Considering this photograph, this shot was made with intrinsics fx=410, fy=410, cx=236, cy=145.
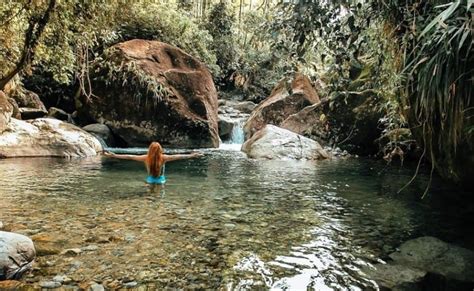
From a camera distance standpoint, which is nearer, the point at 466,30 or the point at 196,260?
the point at 466,30

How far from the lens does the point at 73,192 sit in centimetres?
667

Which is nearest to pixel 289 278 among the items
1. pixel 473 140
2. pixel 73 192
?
pixel 473 140

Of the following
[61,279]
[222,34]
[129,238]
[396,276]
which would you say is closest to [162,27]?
[222,34]

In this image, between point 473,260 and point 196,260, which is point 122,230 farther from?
point 473,260

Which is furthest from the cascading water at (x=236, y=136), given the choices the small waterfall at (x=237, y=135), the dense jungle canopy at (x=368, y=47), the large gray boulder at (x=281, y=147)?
the dense jungle canopy at (x=368, y=47)

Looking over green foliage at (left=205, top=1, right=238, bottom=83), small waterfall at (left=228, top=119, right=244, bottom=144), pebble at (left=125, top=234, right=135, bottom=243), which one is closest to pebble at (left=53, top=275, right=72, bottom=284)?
pebble at (left=125, top=234, right=135, bottom=243)

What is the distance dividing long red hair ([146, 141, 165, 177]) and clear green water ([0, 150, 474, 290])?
36cm

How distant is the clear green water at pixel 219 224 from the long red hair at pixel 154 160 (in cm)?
36

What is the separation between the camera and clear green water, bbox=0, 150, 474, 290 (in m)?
3.48

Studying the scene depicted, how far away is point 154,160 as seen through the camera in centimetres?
757

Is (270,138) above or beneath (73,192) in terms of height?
above

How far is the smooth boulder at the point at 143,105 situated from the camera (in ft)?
48.8

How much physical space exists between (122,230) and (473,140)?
4.04 metres

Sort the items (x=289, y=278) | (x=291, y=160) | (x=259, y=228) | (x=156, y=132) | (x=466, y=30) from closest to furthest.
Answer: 1. (x=466, y=30)
2. (x=289, y=278)
3. (x=259, y=228)
4. (x=291, y=160)
5. (x=156, y=132)
